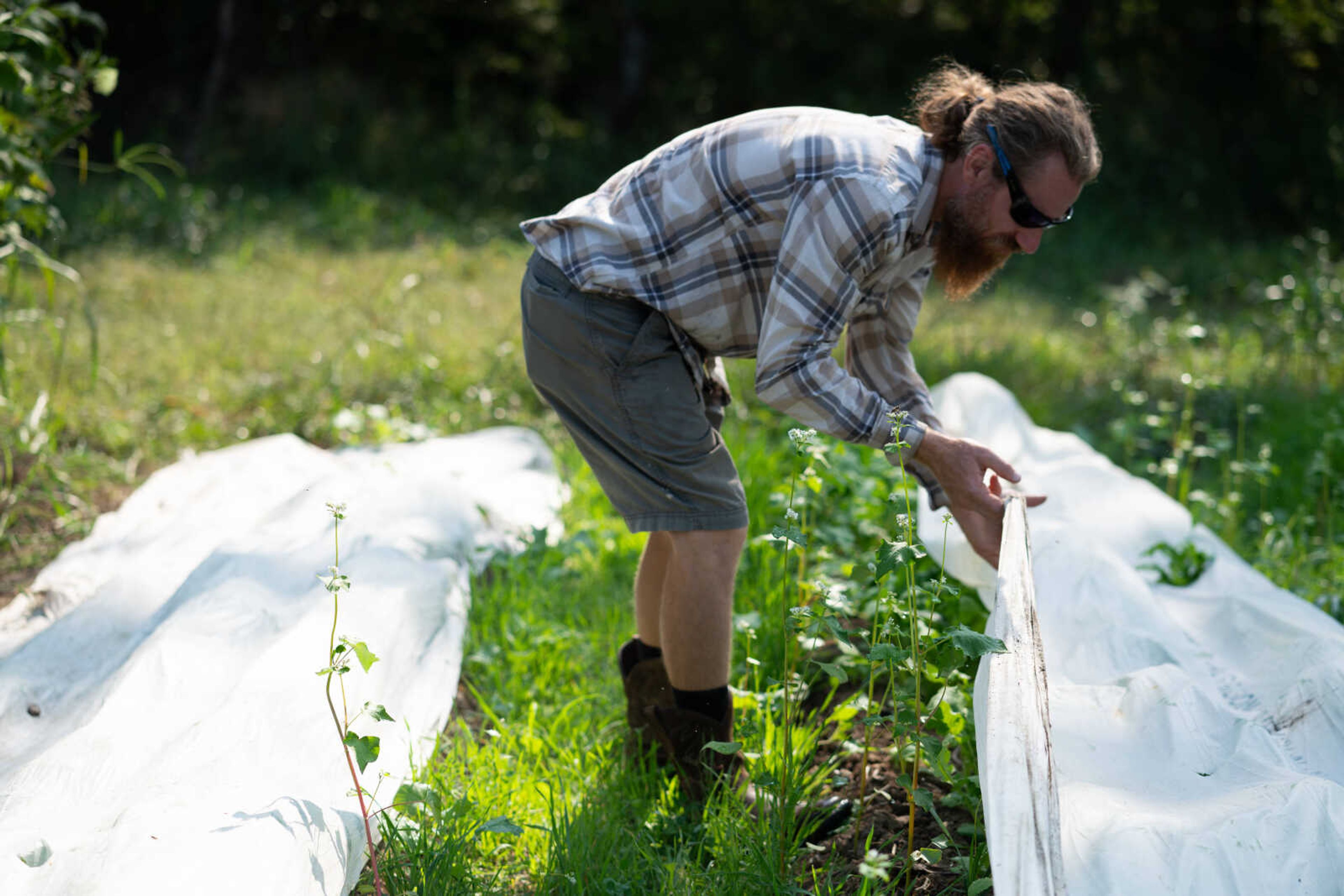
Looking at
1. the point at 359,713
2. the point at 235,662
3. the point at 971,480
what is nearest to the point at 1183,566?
the point at 971,480

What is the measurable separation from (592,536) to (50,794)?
194 cm

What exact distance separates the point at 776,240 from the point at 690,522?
57 centimetres

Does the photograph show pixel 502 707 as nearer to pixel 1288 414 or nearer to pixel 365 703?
pixel 365 703

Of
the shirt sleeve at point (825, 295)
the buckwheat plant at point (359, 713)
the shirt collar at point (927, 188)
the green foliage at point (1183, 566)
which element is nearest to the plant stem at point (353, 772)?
the buckwheat plant at point (359, 713)

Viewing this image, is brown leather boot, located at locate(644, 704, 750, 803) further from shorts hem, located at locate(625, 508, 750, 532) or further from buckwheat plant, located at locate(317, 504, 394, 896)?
buckwheat plant, located at locate(317, 504, 394, 896)

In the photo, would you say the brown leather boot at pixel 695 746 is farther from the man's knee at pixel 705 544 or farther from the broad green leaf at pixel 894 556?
the broad green leaf at pixel 894 556

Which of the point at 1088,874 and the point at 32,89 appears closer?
the point at 1088,874

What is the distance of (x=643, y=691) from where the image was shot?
2582 millimetres

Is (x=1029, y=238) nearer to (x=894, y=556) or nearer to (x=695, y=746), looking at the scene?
(x=894, y=556)

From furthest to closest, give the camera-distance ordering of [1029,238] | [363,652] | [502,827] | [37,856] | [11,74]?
[11,74] → [1029,238] → [502,827] → [363,652] → [37,856]

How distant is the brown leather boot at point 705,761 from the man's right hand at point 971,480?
60 centimetres

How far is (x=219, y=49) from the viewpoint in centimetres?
1030

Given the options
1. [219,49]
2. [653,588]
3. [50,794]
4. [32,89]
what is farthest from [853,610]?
[219,49]

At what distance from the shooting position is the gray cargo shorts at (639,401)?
2236mm
